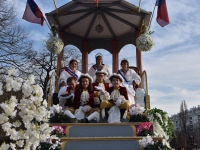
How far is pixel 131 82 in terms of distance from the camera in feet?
29.8

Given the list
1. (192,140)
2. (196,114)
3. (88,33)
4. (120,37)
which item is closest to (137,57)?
(120,37)

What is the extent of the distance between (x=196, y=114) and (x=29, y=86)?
137 meters

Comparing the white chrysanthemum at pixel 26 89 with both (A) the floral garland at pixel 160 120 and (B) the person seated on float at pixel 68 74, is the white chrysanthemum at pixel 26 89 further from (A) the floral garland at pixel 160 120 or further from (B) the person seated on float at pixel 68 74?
(B) the person seated on float at pixel 68 74

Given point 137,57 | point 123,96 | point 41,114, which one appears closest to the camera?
point 41,114

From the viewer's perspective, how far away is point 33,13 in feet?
33.5

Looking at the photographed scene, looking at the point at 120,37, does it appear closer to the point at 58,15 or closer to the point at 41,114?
the point at 58,15

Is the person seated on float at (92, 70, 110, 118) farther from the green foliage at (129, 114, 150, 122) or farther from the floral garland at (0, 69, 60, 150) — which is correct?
the floral garland at (0, 69, 60, 150)

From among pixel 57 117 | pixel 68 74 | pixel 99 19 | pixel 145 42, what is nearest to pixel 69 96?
pixel 57 117

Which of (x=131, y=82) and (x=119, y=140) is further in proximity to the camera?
(x=131, y=82)

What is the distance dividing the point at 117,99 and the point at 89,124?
4.30 ft

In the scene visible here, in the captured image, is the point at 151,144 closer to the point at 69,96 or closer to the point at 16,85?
the point at 16,85

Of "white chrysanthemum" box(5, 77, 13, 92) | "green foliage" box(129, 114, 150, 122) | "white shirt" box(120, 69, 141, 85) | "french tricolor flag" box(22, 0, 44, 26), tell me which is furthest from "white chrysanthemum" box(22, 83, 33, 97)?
"french tricolor flag" box(22, 0, 44, 26)

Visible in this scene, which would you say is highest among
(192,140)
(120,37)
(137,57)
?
(120,37)

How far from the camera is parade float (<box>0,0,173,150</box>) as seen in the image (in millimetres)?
2854
